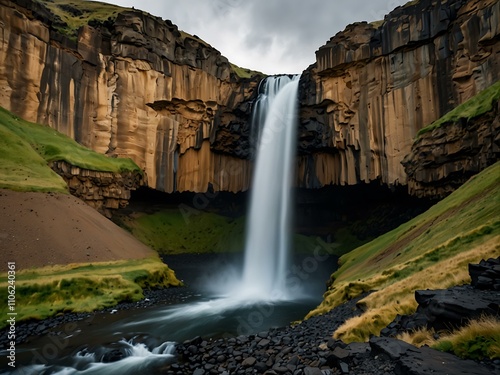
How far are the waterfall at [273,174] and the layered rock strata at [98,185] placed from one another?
23.8 metres

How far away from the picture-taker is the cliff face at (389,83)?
40250mm

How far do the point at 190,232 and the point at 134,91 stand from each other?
1235 inches

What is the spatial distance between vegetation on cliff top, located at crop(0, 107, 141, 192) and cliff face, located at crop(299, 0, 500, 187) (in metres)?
36.8

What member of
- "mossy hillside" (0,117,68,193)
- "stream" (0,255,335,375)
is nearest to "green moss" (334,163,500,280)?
"stream" (0,255,335,375)

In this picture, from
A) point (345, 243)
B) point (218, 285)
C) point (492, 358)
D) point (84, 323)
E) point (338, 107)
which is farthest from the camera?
point (345, 243)

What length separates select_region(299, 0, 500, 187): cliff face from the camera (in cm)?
4025

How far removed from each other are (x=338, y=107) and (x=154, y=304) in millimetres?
44010

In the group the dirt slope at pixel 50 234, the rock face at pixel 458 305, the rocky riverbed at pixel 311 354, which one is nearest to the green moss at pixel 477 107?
the rocky riverbed at pixel 311 354

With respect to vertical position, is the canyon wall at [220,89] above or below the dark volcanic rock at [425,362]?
above

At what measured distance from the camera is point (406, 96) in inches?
1822

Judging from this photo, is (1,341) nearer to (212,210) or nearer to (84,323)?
(84,323)

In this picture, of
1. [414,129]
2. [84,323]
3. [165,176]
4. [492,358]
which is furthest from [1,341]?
[414,129]

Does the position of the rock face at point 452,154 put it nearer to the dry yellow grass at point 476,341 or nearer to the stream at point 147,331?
the stream at point 147,331

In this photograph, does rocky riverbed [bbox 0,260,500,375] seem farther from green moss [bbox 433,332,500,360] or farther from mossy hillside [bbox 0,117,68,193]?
mossy hillside [bbox 0,117,68,193]
